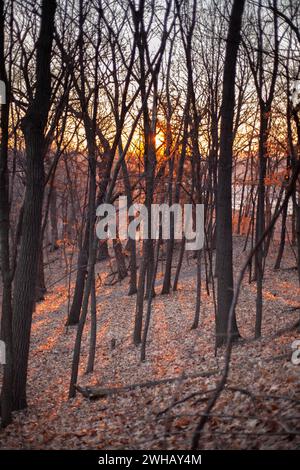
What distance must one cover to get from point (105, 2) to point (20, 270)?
6.62 m

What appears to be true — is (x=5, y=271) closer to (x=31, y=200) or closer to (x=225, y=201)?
(x=31, y=200)

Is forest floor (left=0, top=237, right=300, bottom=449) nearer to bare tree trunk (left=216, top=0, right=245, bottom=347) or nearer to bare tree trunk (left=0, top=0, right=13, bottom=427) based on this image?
bare tree trunk (left=0, top=0, right=13, bottom=427)

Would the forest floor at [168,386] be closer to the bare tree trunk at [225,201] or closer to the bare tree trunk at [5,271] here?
the bare tree trunk at [5,271]

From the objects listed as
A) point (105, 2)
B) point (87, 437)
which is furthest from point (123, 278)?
point (87, 437)

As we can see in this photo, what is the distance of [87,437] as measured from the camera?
629cm

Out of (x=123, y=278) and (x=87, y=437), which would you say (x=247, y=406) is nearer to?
(x=87, y=437)

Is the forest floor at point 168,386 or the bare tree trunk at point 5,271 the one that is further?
the bare tree trunk at point 5,271

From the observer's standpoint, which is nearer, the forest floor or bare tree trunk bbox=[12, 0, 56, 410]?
the forest floor

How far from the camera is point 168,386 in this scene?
7785mm

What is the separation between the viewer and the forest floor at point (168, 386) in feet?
16.5

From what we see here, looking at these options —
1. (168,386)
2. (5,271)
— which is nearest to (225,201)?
(168,386)

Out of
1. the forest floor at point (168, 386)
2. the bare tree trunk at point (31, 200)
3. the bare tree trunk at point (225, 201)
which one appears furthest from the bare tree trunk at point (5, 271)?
the bare tree trunk at point (225, 201)

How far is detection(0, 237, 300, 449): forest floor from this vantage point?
502cm

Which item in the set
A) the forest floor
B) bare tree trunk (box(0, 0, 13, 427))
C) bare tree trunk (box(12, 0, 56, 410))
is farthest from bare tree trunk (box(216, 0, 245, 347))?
bare tree trunk (box(0, 0, 13, 427))
